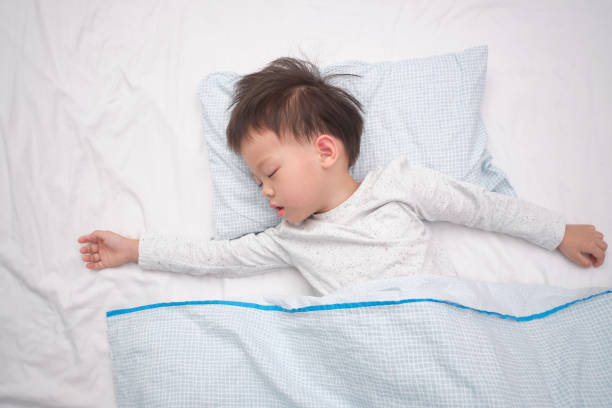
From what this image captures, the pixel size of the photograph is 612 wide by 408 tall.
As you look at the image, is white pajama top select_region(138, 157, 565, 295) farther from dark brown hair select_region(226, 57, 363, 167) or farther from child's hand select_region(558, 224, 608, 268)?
dark brown hair select_region(226, 57, 363, 167)

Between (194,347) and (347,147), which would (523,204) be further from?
(194,347)

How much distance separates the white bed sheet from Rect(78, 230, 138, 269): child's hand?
0.10 ft

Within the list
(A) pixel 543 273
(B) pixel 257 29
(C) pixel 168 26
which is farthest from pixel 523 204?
(C) pixel 168 26

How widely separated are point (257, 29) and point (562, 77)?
1004 millimetres

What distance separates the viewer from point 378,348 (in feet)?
2.84

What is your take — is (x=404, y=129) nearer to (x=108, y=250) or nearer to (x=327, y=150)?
(x=327, y=150)

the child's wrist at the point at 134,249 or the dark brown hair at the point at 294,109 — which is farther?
the child's wrist at the point at 134,249

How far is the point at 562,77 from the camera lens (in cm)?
131

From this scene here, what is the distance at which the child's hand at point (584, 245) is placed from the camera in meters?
1.11

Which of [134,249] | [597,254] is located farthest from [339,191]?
[597,254]

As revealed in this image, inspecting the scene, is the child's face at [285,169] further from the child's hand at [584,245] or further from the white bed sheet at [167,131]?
the child's hand at [584,245]

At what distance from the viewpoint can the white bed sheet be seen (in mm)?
1120

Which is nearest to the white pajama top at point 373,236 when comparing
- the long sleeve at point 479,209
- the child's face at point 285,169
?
the long sleeve at point 479,209

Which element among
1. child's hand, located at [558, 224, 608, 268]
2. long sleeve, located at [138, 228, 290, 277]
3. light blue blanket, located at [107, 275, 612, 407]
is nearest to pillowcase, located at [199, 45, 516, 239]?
long sleeve, located at [138, 228, 290, 277]
